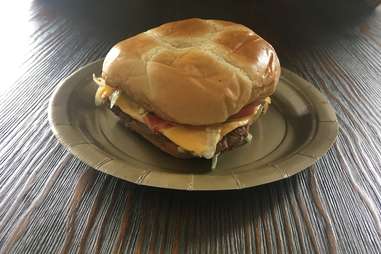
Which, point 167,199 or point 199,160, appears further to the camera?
point 199,160

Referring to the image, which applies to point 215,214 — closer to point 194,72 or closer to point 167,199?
point 167,199

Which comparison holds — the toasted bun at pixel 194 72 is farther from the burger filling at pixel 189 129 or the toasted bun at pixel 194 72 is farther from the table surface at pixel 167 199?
the table surface at pixel 167 199

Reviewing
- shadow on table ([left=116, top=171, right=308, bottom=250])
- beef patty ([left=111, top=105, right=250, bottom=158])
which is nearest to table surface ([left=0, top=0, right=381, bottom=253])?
shadow on table ([left=116, top=171, right=308, bottom=250])

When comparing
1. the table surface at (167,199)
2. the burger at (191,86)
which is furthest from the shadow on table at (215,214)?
the burger at (191,86)

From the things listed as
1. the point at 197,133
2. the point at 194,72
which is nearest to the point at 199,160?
the point at 197,133

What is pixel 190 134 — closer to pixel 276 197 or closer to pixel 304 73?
pixel 276 197

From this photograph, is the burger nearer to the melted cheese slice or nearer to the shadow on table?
the melted cheese slice

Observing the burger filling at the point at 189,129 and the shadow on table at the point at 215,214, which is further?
the burger filling at the point at 189,129
